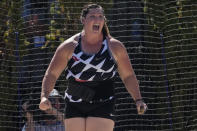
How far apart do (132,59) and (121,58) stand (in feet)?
9.30

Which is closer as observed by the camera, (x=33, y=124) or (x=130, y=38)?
(x=33, y=124)

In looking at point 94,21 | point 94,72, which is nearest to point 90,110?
point 94,72

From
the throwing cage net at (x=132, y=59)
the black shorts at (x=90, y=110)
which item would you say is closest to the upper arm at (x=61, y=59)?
the black shorts at (x=90, y=110)

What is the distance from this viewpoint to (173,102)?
19.7 ft

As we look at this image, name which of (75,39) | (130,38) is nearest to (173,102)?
(130,38)

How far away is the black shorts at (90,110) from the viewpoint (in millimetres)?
3006

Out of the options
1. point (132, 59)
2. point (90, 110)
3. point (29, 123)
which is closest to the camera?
point (90, 110)

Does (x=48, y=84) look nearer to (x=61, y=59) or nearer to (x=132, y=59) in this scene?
(x=61, y=59)

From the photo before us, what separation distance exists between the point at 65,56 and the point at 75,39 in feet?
0.56

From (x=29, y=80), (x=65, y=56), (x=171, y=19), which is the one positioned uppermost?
(x=171, y=19)

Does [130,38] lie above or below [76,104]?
above

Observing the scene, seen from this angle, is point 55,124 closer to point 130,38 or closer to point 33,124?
point 33,124

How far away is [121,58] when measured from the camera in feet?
10.4

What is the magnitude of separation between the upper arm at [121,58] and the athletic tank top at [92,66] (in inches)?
2.0
